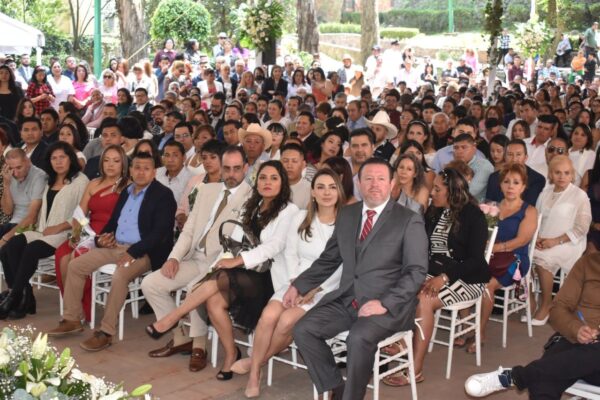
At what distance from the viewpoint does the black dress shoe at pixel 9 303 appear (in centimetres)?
674

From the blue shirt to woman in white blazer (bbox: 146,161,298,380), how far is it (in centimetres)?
96

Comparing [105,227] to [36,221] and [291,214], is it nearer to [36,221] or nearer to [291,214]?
[36,221]

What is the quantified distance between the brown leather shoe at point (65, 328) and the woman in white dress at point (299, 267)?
1.40m

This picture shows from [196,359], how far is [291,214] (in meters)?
1.07

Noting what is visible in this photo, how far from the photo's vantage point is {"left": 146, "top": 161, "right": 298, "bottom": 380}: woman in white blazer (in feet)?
18.2

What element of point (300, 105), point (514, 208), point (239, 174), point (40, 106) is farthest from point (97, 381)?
point (40, 106)

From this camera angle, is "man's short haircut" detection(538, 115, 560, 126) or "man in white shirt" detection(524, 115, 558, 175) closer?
"man in white shirt" detection(524, 115, 558, 175)

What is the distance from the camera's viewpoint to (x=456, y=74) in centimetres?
2250

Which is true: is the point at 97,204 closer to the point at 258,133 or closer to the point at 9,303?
the point at 9,303

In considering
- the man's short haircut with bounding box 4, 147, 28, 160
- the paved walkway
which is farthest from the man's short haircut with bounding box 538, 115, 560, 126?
the man's short haircut with bounding box 4, 147, 28, 160

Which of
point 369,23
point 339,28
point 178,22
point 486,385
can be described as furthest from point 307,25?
point 486,385

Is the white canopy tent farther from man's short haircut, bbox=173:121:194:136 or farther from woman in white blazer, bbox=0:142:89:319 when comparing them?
woman in white blazer, bbox=0:142:89:319

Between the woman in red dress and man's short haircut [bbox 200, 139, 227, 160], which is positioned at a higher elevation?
man's short haircut [bbox 200, 139, 227, 160]

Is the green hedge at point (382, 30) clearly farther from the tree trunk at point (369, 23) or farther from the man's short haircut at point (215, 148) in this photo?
the man's short haircut at point (215, 148)
